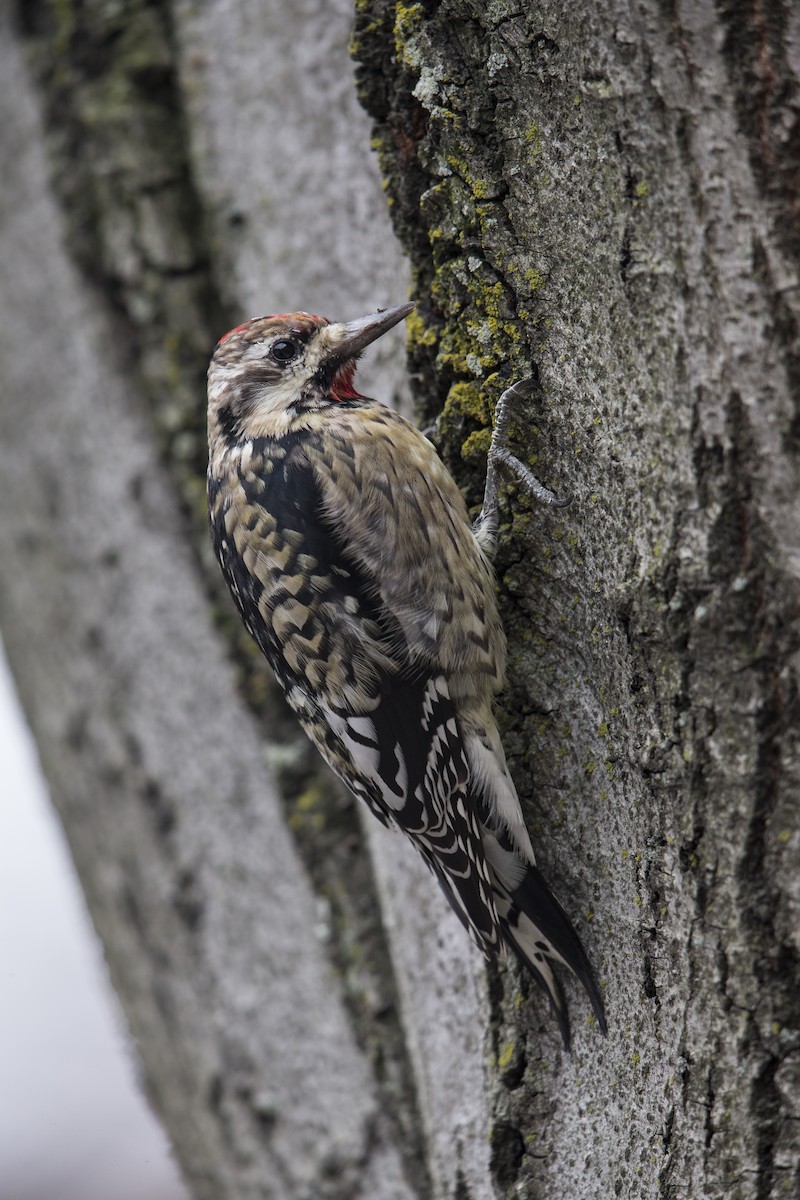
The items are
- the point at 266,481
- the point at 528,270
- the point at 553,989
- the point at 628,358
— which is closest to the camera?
the point at 628,358

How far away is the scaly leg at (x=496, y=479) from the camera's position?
1.91 m

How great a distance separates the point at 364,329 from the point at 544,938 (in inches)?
52.1

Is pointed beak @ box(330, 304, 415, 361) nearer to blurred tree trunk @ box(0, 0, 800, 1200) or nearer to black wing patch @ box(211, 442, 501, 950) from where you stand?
blurred tree trunk @ box(0, 0, 800, 1200)

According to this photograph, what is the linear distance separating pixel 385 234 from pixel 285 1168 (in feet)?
7.61

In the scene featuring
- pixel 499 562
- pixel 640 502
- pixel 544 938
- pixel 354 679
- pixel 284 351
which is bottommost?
pixel 544 938

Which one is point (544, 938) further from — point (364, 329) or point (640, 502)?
point (364, 329)

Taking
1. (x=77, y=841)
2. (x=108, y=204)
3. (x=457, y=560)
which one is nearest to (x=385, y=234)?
(x=457, y=560)

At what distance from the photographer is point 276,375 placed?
2.66m

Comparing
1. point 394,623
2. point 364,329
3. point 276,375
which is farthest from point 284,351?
point 394,623

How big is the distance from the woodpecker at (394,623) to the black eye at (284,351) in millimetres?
60

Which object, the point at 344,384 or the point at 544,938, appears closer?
the point at 544,938

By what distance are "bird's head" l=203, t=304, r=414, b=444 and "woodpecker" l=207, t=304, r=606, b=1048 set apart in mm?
14

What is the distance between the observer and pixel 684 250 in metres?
1.56

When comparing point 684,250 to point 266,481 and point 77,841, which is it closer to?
point 266,481
